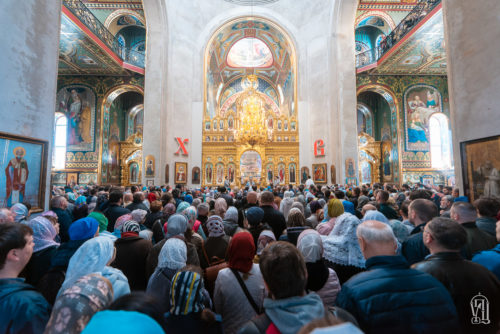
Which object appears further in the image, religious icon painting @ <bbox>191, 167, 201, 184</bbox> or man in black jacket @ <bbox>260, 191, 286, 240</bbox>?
religious icon painting @ <bbox>191, 167, 201, 184</bbox>

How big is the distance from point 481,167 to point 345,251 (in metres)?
4.39

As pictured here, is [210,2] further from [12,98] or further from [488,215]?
[488,215]

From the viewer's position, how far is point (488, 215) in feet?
9.05

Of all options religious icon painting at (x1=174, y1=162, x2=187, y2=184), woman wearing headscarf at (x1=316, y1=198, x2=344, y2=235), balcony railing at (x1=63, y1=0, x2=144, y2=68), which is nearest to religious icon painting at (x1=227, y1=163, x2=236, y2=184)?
religious icon painting at (x1=174, y1=162, x2=187, y2=184)

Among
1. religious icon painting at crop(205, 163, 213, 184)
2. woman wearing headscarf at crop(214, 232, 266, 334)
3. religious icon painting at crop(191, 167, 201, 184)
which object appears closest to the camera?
woman wearing headscarf at crop(214, 232, 266, 334)

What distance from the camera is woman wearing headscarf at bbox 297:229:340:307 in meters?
2.02

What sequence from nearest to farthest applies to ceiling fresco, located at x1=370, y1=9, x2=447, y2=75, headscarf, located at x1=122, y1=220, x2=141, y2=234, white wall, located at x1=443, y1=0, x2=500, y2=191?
headscarf, located at x1=122, y1=220, x2=141, y2=234, white wall, located at x1=443, y1=0, x2=500, y2=191, ceiling fresco, located at x1=370, y1=9, x2=447, y2=75

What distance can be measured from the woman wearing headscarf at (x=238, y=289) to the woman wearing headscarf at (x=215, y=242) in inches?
33.8

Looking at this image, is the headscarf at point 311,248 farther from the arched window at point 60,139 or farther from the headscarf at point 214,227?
the arched window at point 60,139

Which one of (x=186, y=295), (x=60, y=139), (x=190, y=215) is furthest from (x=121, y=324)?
(x=60, y=139)

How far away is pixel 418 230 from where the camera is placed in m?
2.70

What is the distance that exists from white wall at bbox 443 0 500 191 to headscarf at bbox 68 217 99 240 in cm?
672

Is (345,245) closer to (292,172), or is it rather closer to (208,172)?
(292,172)

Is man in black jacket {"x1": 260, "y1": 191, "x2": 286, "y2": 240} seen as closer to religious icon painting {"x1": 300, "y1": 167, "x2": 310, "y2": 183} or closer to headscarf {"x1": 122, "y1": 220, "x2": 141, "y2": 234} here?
headscarf {"x1": 122, "y1": 220, "x2": 141, "y2": 234}
